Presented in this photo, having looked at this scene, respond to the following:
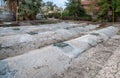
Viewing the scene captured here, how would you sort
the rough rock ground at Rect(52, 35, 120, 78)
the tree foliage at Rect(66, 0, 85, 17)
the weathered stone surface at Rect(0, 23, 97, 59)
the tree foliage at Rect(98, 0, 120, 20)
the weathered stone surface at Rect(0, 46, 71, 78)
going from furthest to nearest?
the tree foliage at Rect(66, 0, 85, 17) → the tree foliage at Rect(98, 0, 120, 20) → the weathered stone surface at Rect(0, 23, 97, 59) → the rough rock ground at Rect(52, 35, 120, 78) → the weathered stone surface at Rect(0, 46, 71, 78)

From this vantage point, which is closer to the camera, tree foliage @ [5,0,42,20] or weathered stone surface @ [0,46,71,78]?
weathered stone surface @ [0,46,71,78]

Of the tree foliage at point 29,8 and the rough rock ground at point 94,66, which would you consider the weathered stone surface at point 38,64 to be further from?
the tree foliage at point 29,8

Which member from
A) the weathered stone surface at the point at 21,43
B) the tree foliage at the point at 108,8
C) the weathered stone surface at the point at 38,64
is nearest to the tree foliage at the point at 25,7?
the tree foliage at the point at 108,8

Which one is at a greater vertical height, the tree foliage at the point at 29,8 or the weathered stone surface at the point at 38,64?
the tree foliage at the point at 29,8

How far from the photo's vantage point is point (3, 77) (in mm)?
2061

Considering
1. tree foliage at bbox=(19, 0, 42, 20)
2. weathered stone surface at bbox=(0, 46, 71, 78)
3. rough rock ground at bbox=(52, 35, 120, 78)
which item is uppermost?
tree foliage at bbox=(19, 0, 42, 20)

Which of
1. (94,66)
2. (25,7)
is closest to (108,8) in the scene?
(25,7)

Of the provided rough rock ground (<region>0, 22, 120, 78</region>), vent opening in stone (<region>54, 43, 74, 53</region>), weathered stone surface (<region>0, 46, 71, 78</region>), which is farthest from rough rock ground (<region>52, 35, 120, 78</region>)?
vent opening in stone (<region>54, 43, 74, 53</region>)

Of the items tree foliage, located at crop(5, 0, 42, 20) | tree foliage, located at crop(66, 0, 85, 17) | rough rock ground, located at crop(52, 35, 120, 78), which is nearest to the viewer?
rough rock ground, located at crop(52, 35, 120, 78)

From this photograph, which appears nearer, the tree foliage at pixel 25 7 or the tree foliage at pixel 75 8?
the tree foliage at pixel 25 7

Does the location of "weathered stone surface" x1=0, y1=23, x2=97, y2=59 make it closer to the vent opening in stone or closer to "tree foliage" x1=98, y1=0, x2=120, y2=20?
the vent opening in stone

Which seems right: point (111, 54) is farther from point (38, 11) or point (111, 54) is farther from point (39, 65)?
point (38, 11)

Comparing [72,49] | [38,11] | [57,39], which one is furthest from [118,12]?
[72,49]

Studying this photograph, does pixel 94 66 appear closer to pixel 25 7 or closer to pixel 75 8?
pixel 25 7
